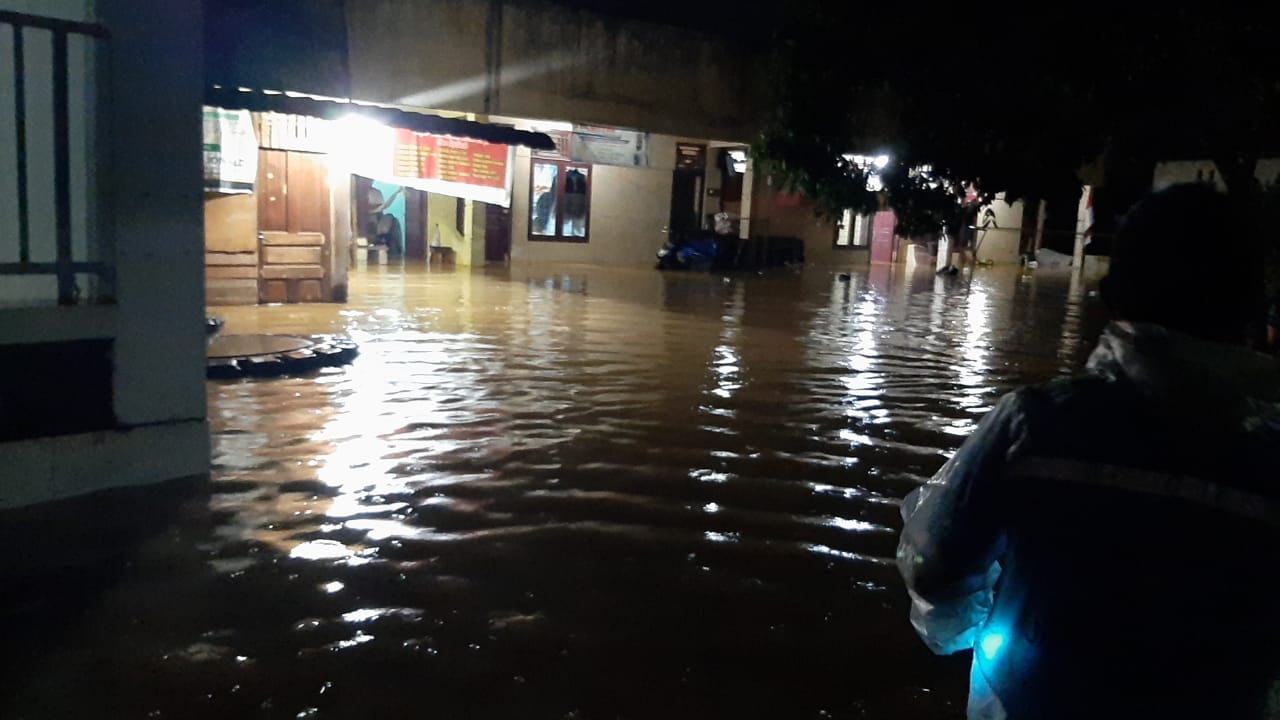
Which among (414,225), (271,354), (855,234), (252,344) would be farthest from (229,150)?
(855,234)

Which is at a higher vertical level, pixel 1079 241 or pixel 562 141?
pixel 562 141

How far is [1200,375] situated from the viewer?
1.75m

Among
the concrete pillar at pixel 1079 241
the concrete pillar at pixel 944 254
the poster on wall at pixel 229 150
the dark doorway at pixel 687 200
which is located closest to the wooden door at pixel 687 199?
the dark doorway at pixel 687 200

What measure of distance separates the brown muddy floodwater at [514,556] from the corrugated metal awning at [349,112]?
9.04 ft

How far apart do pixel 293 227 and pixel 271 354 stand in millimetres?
5503

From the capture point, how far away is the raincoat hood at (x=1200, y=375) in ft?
5.71

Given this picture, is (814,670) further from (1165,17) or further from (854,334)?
(854,334)

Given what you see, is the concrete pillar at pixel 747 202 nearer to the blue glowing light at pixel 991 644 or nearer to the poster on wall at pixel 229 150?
the poster on wall at pixel 229 150

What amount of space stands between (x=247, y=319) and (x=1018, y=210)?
3486 cm

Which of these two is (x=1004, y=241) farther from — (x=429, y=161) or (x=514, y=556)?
(x=514, y=556)

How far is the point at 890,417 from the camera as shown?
8633 millimetres

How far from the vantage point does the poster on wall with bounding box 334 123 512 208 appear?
50.4 ft

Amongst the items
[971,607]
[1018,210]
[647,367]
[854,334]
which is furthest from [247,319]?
[1018,210]

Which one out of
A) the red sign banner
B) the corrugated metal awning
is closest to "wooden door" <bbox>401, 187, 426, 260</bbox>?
the red sign banner
